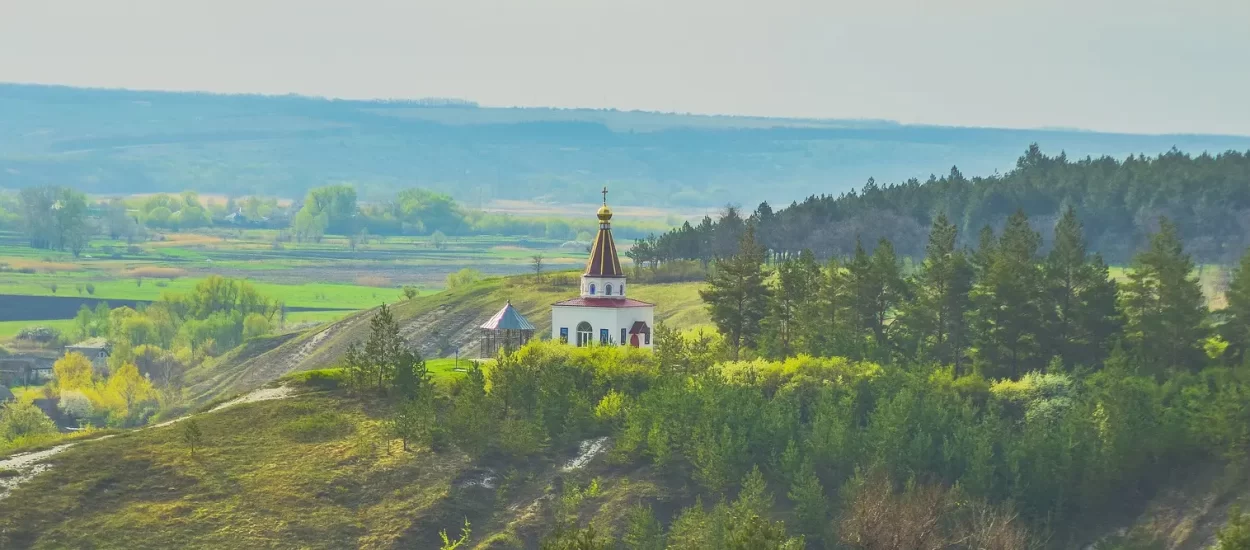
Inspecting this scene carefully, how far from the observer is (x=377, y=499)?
89938 mm

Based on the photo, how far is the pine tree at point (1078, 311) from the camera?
10156 cm

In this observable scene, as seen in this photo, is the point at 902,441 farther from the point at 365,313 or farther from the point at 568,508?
the point at 365,313

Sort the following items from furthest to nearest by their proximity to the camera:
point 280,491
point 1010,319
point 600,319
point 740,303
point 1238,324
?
point 600,319, point 740,303, point 1010,319, point 1238,324, point 280,491

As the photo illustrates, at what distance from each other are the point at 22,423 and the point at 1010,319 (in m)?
61.2

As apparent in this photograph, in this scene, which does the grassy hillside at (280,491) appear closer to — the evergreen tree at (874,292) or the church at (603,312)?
the church at (603,312)

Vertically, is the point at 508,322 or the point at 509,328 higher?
the point at 508,322

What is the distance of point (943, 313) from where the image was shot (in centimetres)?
10619

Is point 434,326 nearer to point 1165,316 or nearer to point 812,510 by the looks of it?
point 1165,316

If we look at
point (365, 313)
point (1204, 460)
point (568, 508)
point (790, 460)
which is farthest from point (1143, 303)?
point (365, 313)

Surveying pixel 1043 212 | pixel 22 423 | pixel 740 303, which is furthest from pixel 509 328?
pixel 1043 212

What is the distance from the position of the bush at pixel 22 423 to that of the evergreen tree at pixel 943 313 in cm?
4870

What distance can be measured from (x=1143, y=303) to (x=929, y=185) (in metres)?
89.0

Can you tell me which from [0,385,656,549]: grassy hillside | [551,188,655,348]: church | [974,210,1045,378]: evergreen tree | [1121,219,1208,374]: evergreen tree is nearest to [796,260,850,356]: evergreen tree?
[974,210,1045,378]: evergreen tree

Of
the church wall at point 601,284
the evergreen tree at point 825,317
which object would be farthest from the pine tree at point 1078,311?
the church wall at point 601,284
